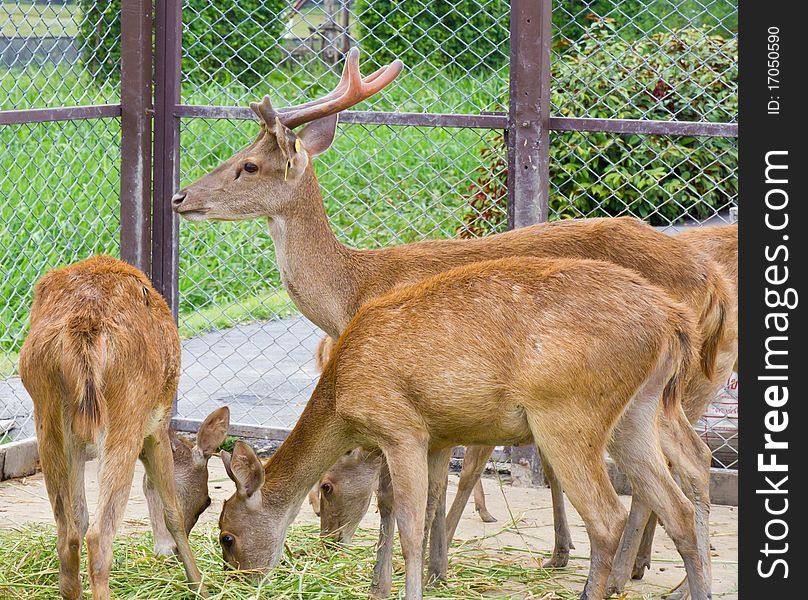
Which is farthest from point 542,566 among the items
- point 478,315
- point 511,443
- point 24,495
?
point 24,495

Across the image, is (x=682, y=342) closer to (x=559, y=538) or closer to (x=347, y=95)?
(x=559, y=538)

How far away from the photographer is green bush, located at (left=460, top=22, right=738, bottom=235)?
26.3ft

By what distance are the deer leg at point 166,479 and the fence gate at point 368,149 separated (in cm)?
204

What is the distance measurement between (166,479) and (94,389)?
2.42 feet

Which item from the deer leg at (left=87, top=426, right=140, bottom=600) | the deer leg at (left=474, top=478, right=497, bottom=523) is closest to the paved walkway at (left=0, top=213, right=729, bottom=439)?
the deer leg at (left=474, top=478, right=497, bottom=523)

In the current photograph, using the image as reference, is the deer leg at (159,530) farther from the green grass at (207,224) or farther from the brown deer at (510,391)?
the green grass at (207,224)

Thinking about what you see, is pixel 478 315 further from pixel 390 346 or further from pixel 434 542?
pixel 434 542

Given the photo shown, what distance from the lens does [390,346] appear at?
15.0ft

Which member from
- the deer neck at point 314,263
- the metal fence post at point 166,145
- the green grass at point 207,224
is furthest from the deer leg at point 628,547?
the green grass at point 207,224

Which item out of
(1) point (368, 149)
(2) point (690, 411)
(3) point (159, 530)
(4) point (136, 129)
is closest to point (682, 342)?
(2) point (690, 411)

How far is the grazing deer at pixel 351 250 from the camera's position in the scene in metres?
5.35

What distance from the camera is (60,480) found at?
4441 millimetres

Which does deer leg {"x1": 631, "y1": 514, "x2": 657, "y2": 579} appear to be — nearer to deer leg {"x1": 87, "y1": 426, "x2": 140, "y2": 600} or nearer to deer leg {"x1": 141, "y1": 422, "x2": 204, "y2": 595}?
deer leg {"x1": 141, "y1": 422, "x2": 204, "y2": 595}

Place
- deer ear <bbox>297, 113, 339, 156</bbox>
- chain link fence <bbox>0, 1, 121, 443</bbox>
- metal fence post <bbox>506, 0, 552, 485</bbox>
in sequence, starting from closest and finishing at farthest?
deer ear <bbox>297, 113, 339, 156</bbox> < metal fence post <bbox>506, 0, 552, 485</bbox> < chain link fence <bbox>0, 1, 121, 443</bbox>
